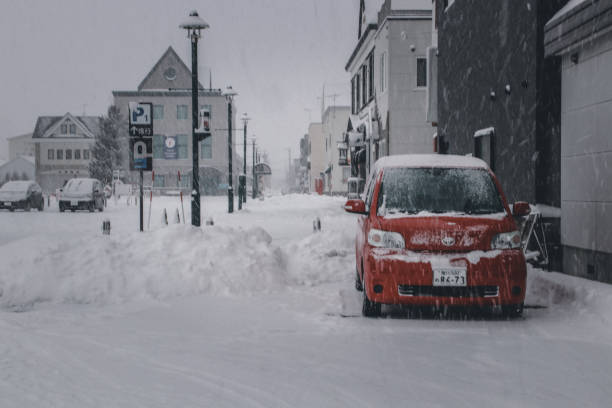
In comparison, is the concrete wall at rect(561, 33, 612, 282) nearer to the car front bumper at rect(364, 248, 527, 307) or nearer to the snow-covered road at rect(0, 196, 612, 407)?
the snow-covered road at rect(0, 196, 612, 407)

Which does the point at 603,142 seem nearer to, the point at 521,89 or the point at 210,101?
the point at 521,89

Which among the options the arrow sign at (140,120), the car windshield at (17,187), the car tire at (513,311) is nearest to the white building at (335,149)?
the car windshield at (17,187)

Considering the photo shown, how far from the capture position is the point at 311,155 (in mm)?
101250

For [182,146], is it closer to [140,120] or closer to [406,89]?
[406,89]

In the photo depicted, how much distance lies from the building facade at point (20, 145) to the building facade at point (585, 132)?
13673 centimetres

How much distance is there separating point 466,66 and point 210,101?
66.5 m

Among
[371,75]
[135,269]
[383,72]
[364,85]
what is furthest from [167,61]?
[135,269]

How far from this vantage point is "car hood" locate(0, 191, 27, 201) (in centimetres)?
3384

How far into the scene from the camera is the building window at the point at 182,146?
78.2 m

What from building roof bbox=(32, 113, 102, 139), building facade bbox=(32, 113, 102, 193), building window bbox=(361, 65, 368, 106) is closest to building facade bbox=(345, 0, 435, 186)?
building window bbox=(361, 65, 368, 106)

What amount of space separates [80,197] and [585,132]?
29.1 meters

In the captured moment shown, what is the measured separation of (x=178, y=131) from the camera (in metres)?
78.6

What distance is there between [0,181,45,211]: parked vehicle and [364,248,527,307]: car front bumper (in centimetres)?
3123

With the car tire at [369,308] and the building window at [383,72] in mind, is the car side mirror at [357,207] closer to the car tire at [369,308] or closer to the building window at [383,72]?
the car tire at [369,308]
